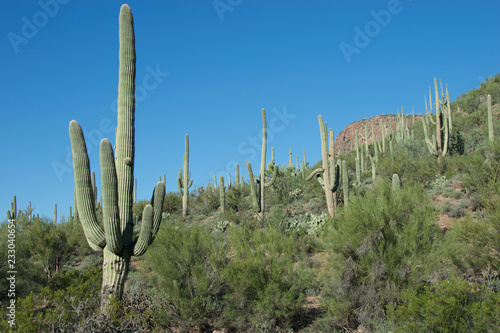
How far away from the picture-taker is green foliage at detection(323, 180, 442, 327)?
8.27 meters

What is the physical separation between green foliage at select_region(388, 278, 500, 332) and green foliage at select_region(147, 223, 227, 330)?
429 centimetres

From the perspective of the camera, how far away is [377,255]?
8602mm

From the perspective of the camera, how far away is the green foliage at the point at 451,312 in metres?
6.04

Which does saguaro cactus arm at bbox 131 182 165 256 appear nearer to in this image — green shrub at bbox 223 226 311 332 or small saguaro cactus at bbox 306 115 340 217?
green shrub at bbox 223 226 311 332

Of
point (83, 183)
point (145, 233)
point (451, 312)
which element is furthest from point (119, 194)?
point (451, 312)

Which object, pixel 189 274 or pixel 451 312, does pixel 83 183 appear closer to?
pixel 189 274

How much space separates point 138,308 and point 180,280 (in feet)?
3.53

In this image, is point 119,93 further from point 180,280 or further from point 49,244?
point 49,244

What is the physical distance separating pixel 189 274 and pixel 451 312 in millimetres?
5624

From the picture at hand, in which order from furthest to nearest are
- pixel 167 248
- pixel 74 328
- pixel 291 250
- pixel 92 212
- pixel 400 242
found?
1. pixel 167 248
2. pixel 291 250
3. pixel 400 242
4. pixel 92 212
5. pixel 74 328

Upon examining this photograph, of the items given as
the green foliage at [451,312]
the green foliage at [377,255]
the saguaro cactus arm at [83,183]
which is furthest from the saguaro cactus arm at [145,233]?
the green foliage at [451,312]

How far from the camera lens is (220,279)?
9492 mm

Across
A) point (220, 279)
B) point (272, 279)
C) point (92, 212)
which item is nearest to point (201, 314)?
point (220, 279)

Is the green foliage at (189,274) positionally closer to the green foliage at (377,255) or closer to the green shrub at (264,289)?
the green shrub at (264,289)
